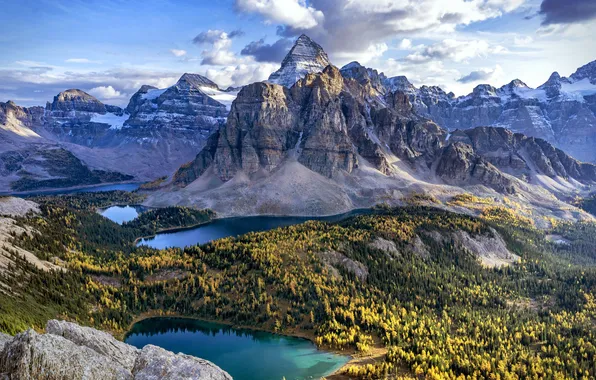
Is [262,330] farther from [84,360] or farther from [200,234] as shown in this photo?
[200,234]

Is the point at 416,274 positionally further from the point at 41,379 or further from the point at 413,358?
the point at 41,379

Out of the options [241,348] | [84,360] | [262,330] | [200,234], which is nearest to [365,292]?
[262,330]

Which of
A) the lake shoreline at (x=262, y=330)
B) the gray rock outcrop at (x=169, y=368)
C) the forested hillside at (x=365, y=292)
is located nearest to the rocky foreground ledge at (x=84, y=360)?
the gray rock outcrop at (x=169, y=368)

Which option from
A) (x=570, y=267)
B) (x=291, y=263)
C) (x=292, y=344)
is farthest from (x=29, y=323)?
(x=570, y=267)

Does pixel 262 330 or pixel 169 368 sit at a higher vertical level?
pixel 169 368

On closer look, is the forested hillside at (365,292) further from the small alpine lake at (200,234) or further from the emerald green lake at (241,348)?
the small alpine lake at (200,234)

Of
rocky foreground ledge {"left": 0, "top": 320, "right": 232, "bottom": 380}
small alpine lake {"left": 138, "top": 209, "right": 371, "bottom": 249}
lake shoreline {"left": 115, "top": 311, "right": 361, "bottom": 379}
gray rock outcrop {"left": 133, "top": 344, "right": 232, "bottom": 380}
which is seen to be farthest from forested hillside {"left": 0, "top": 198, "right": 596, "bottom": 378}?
small alpine lake {"left": 138, "top": 209, "right": 371, "bottom": 249}

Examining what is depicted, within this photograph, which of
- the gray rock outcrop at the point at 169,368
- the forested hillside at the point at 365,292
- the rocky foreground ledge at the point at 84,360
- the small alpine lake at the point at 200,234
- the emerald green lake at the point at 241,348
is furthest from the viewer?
the small alpine lake at the point at 200,234

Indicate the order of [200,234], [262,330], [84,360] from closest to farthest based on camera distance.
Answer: [84,360], [262,330], [200,234]

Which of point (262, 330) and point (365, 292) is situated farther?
point (365, 292)
